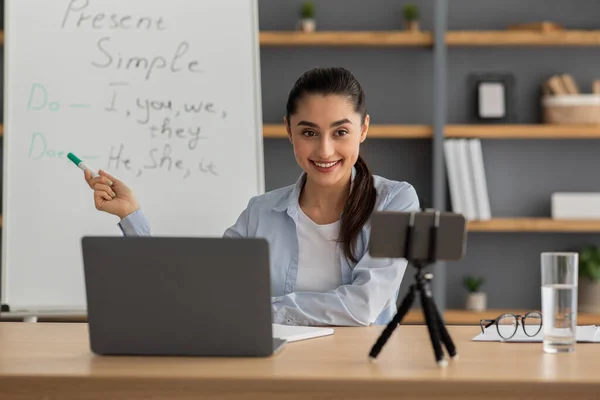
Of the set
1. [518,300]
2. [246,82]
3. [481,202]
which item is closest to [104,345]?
[246,82]

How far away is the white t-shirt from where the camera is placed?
1.97m

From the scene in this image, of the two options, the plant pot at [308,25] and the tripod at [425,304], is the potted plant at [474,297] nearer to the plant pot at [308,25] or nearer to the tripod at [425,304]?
the plant pot at [308,25]

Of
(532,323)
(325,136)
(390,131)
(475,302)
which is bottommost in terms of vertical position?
(475,302)

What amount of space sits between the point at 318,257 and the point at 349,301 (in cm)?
25

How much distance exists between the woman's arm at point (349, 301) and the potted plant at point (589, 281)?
5.44 feet

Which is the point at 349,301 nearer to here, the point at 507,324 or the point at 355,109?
the point at 507,324

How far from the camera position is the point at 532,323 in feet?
5.27

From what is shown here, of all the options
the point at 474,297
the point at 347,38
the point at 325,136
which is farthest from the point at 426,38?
the point at 325,136

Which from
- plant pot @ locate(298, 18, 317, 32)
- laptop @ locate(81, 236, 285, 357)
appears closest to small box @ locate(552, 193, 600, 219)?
plant pot @ locate(298, 18, 317, 32)

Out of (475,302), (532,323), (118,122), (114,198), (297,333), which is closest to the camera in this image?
(297,333)

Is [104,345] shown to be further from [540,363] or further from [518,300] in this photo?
[518,300]

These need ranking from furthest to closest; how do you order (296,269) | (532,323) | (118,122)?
(118,122), (296,269), (532,323)

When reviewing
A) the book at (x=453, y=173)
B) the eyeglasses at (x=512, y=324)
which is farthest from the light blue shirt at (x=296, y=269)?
the book at (x=453, y=173)

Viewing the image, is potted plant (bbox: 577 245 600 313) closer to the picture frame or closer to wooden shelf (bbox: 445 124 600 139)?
wooden shelf (bbox: 445 124 600 139)
